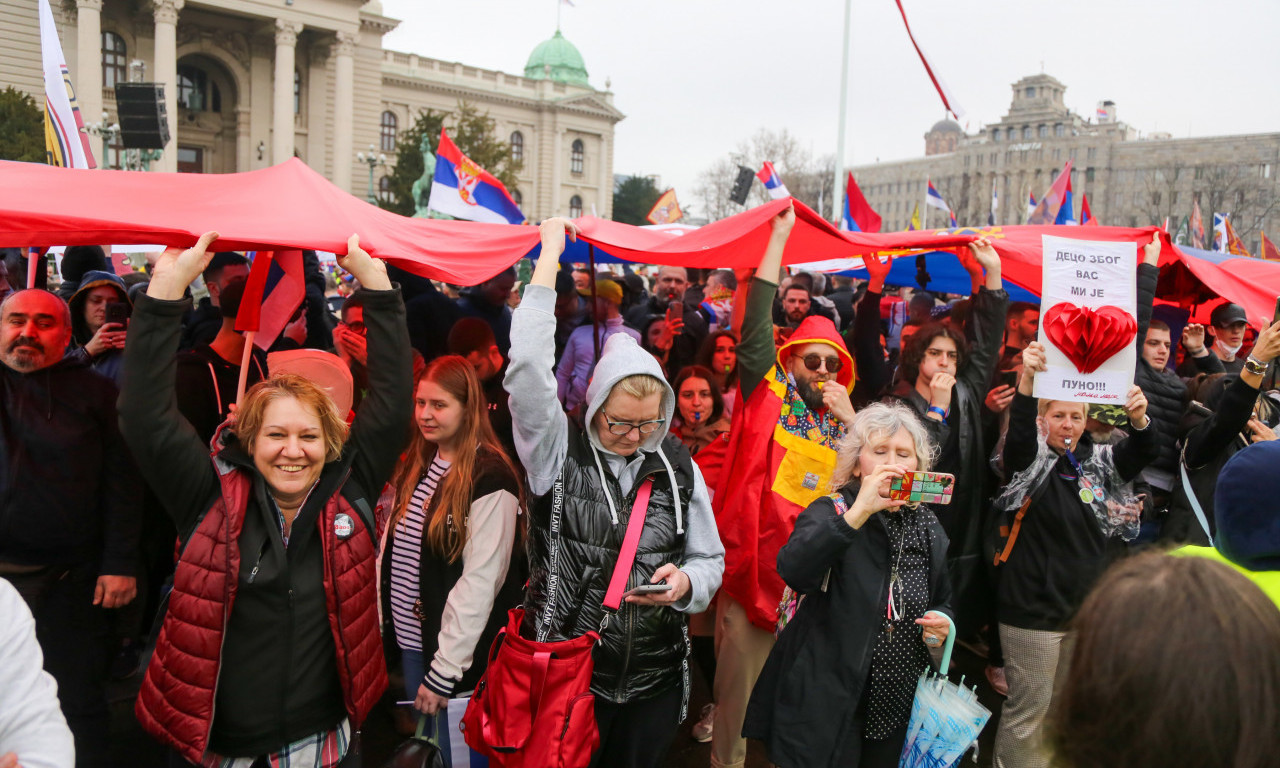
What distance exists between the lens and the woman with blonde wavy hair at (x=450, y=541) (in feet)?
9.27

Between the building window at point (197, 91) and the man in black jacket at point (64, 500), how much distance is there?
4913 centimetres

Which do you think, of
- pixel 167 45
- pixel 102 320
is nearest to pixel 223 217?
pixel 102 320

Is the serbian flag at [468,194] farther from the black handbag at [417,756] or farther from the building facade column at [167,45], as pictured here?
the building facade column at [167,45]

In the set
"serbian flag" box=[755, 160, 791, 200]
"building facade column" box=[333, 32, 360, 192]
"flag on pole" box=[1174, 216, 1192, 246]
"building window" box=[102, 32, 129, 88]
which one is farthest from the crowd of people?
"building window" box=[102, 32, 129, 88]

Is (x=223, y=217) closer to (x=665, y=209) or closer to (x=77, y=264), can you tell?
(x=77, y=264)

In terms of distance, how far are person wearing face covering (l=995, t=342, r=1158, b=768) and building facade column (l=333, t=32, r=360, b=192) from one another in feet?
156

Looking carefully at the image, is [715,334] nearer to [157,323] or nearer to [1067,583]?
[1067,583]

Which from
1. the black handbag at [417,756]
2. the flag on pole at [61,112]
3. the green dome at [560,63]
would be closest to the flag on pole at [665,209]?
the flag on pole at [61,112]

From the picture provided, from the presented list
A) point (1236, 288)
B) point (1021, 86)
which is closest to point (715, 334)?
point (1236, 288)

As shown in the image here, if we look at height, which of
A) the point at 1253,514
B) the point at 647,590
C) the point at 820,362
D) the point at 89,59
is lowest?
the point at 647,590

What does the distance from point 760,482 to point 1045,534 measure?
116 cm

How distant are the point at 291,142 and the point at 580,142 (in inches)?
1194

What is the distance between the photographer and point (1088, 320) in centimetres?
349

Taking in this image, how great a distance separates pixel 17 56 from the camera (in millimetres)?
38062
